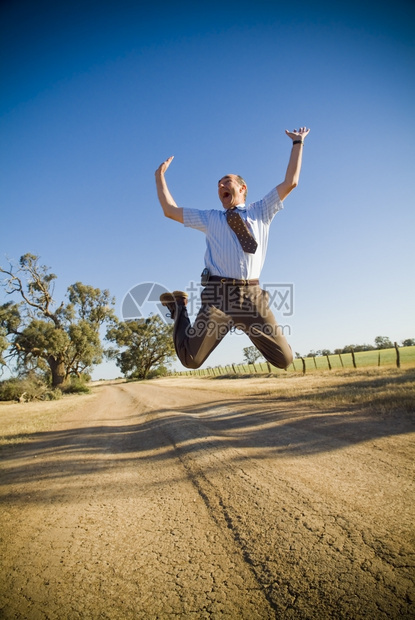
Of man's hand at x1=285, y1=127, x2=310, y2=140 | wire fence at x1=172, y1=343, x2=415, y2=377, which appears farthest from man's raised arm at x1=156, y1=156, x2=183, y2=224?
wire fence at x1=172, y1=343, x2=415, y2=377

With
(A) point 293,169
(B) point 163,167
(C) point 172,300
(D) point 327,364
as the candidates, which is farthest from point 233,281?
(D) point 327,364

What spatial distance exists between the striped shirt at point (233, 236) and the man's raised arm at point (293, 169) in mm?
81

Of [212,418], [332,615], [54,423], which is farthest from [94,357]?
[332,615]

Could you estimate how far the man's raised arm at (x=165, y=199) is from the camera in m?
3.26

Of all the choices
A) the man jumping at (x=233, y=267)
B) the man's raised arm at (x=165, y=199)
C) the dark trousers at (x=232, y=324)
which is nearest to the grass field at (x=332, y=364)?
the dark trousers at (x=232, y=324)

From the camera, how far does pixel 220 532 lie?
2398mm

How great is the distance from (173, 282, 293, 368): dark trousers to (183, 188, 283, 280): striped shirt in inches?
7.0

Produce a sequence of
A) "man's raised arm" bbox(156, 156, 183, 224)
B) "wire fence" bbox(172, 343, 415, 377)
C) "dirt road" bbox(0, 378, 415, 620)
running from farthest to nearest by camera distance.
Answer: "wire fence" bbox(172, 343, 415, 377) → "man's raised arm" bbox(156, 156, 183, 224) → "dirt road" bbox(0, 378, 415, 620)

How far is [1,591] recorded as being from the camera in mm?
2004

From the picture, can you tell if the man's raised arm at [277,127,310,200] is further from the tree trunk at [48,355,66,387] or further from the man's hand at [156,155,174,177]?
the tree trunk at [48,355,66,387]

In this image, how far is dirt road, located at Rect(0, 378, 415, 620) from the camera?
1.73m

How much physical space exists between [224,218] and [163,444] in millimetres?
4125

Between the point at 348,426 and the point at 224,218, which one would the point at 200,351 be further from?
the point at 348,426

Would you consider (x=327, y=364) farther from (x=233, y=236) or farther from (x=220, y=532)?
(x=220, y=532)
